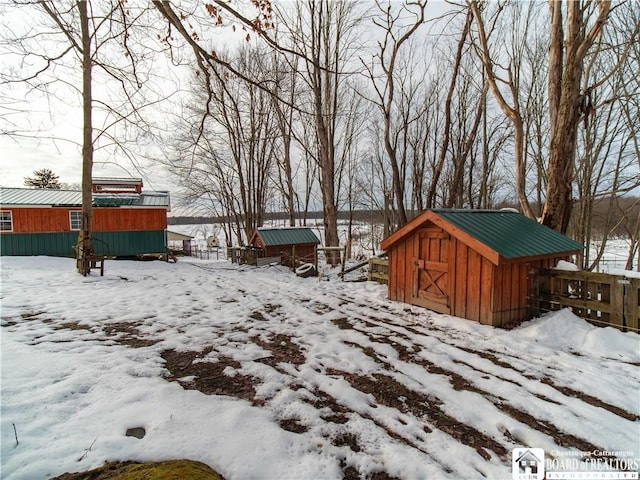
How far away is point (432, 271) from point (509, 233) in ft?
5.92

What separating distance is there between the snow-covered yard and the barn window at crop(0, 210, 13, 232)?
12.2 meters

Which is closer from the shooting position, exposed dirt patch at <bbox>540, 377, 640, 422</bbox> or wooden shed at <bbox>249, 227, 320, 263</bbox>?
exposed dirt patch at <bbox>540, 377, 640, 422</bbox>

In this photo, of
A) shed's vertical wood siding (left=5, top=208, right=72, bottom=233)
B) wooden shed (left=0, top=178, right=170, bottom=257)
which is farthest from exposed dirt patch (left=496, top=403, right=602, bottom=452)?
shed's vertical wood siding (left=5, top=208, right=72, bottom=233)

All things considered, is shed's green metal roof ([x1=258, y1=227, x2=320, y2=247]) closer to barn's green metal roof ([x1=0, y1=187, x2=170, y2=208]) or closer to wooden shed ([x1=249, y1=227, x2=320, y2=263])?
wooden shed ([x1=249, y1=227, x2=320, y2=263])

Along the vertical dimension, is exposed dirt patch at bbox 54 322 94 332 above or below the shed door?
below

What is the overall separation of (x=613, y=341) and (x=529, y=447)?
3671mm

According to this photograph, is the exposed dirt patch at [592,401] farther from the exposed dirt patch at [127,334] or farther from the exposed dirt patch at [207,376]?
the exposed dirt patch at [127,334]

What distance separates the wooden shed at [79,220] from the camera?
14992mm

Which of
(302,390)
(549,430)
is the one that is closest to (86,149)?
(302,390)

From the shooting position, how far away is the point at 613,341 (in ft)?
15.9

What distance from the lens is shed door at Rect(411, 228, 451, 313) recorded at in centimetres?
673

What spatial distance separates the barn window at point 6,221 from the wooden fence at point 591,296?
2181cm

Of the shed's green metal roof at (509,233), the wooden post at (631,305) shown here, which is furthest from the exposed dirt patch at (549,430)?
the wooden post at (631,305)

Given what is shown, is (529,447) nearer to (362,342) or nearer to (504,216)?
(362,342)
